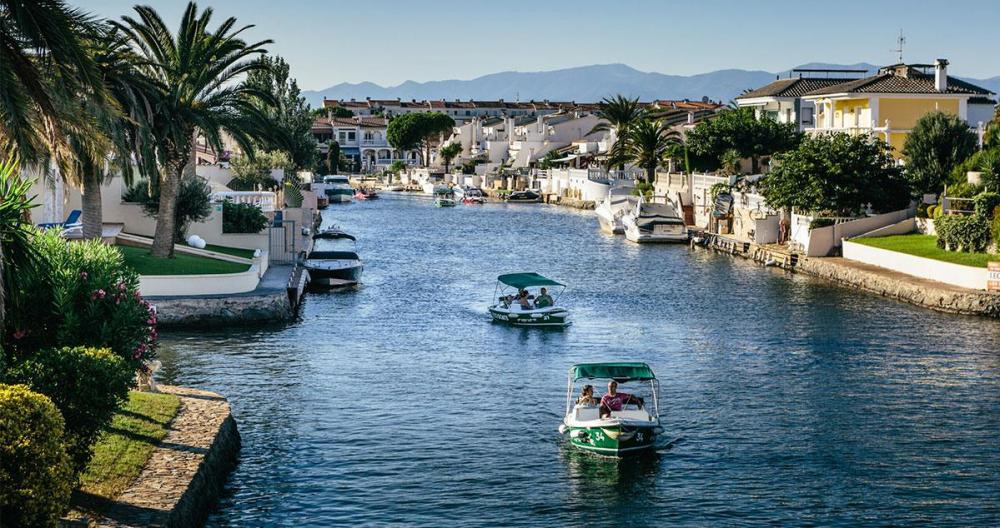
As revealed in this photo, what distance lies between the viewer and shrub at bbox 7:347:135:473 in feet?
69.1

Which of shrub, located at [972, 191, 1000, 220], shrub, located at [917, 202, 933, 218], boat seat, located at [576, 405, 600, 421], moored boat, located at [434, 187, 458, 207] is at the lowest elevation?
boat seat, located at [576, 405, 600, 421]

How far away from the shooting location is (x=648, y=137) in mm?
123625

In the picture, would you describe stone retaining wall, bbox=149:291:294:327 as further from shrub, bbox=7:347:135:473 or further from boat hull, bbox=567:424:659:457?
shrub, bbox=7:347:135:473

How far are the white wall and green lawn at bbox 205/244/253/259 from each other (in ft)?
101

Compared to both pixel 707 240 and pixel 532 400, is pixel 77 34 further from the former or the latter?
pixel 707 240

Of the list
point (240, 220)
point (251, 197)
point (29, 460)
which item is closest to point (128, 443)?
point (29, 460)

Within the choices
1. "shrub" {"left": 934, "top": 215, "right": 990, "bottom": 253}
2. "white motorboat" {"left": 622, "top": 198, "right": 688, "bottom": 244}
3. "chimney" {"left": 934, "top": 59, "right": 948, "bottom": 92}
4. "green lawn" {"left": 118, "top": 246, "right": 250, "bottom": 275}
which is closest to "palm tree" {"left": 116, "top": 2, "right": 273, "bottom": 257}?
"green lawn" {"left": 118, "top": 246, "right": 250, "bottom": 275}

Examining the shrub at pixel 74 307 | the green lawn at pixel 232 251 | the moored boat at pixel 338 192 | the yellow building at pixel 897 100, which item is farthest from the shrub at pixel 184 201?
the moored boat at pixel 338 192

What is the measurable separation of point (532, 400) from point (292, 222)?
109ft

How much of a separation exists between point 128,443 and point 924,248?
47.4m

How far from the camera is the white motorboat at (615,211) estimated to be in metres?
102

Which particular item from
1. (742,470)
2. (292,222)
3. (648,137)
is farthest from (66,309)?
(648,137)

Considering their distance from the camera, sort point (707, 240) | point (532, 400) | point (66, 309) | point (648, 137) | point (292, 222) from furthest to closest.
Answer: point (648, 137)
point (707, 240)
point (292, 222)
point (532, 400)
point (66, 309)

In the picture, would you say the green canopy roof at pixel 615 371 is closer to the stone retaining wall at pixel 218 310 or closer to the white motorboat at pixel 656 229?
the stone retaining wall at pixel 218 310
